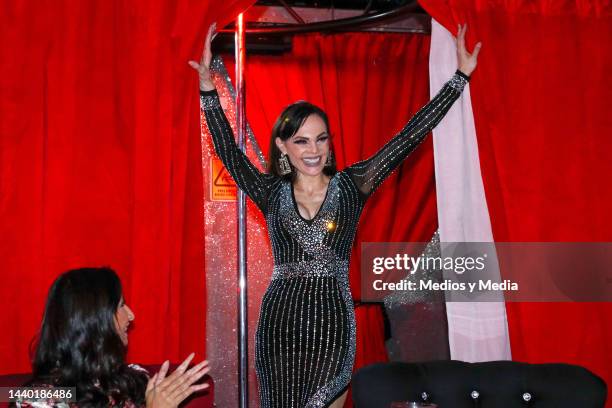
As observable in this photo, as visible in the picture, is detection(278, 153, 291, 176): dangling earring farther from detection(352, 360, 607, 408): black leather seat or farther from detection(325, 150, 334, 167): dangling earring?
detection(352, 360, 607, 408): black leather seat

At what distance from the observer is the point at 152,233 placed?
2893 mm

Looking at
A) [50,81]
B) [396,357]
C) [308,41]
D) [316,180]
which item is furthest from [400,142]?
[396,357]

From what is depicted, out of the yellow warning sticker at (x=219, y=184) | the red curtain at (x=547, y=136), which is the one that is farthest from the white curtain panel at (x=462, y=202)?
the yellow warning sticker at (x=219, y=184)

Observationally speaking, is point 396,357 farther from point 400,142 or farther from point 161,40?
point 161,40

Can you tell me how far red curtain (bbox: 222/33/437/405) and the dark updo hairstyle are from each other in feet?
4.97

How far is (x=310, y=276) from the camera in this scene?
103 inches

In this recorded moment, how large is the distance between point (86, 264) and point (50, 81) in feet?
2.09

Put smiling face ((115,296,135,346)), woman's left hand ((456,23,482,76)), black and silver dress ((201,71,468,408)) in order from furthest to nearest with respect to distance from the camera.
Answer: woman's left hand ((456,23,482,76)) < black and silver dress ((201,71,468,408)) < smiling face ((115,296,135,346))

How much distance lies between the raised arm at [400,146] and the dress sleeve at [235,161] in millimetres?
291

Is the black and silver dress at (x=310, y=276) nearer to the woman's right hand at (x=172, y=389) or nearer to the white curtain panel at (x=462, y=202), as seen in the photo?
the white curtain panel at (x=462, y=202)

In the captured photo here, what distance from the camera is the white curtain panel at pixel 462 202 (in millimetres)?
3186

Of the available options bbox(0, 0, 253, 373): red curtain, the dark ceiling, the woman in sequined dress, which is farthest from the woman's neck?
the dark ceiling

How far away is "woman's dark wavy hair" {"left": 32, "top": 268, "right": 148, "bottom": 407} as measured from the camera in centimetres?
195

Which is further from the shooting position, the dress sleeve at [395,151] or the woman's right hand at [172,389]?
the dress sleeve at [395,151]
